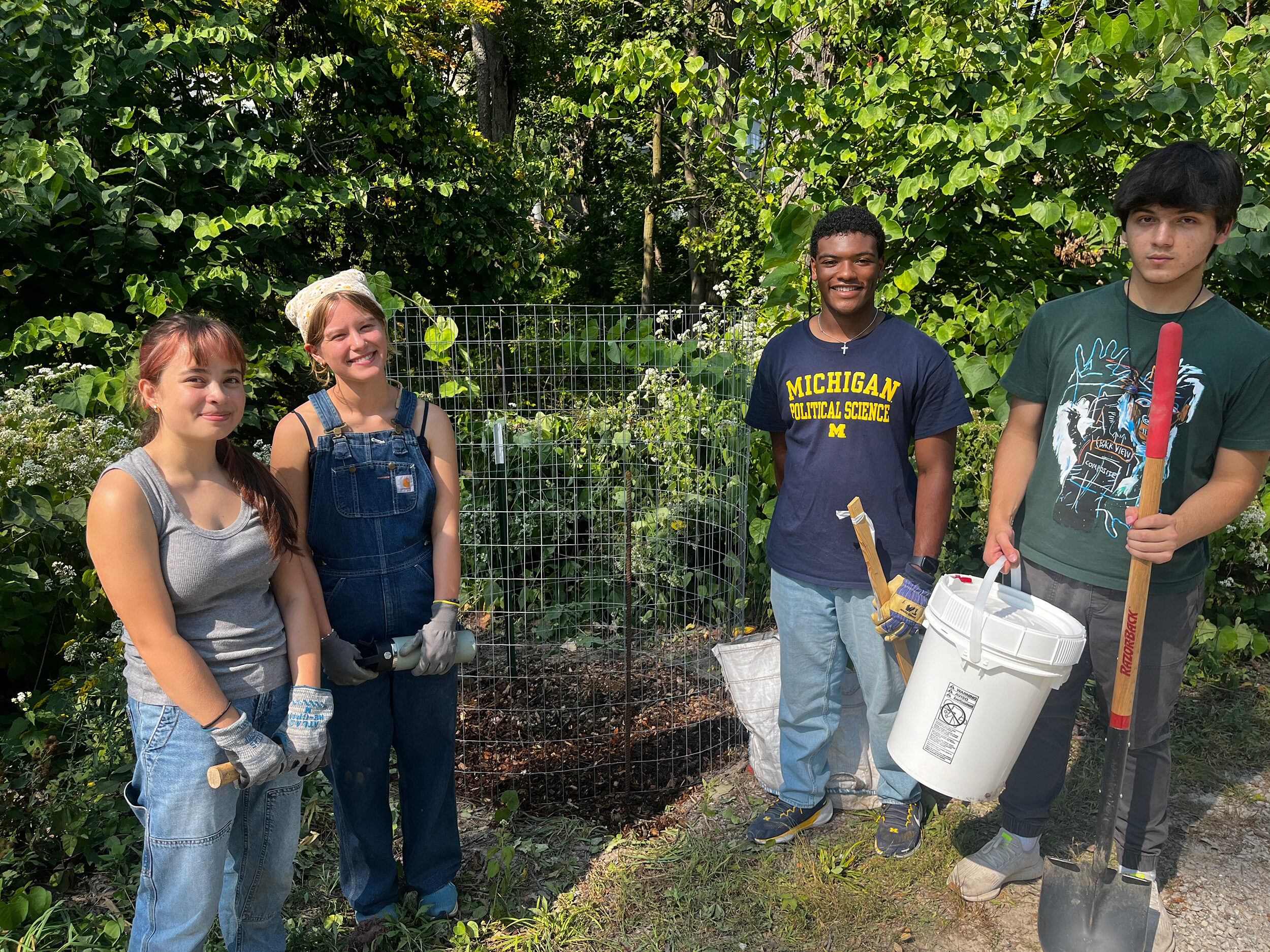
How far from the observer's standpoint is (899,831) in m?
2.78

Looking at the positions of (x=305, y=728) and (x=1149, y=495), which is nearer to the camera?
(x=305, y=728)

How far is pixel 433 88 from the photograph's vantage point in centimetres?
576

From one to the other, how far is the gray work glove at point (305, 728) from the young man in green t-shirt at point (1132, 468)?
1785mm

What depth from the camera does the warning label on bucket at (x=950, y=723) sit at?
2188mm

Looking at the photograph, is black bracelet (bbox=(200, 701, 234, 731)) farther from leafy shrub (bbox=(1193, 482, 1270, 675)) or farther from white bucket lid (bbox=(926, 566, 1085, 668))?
leafy shrub (bbox=(1193, 482, 1270, 675))

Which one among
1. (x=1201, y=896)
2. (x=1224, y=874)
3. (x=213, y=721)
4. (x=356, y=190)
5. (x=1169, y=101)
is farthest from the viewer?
(x=356, y=190)

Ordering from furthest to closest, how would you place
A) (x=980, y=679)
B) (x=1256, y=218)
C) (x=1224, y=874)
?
(x=1256, y=218) → (x=1224, y=874) → (x=980, y=679)

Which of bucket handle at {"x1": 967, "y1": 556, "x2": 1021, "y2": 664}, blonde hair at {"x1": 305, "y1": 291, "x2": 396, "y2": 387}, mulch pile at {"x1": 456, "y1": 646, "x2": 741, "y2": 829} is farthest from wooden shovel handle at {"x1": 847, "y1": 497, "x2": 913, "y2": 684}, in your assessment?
blonde hair at {"x1": 305, "y1": 291, "x2": 396, "y2": 387}

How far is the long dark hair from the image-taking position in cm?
176

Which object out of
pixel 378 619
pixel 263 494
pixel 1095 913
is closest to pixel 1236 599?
pixel 1095 913

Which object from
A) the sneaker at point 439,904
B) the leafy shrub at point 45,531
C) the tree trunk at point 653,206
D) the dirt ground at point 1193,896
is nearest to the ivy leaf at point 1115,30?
the dirt ground at point 1193,896

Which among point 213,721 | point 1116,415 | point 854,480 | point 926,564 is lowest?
point 213,721

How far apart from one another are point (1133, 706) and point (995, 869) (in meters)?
0.70

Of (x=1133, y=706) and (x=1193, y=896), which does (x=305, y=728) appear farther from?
(x=1193, y=896)
